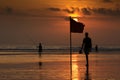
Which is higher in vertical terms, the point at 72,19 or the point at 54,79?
the point at 72,19

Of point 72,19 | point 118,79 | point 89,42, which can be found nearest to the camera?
point 118,79

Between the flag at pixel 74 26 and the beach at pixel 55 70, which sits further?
the flag at pixel 74 26

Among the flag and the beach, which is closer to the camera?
the beach

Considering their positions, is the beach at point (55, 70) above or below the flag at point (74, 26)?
below

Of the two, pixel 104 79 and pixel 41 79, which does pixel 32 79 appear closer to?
pixel 41 79

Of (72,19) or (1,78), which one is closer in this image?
(1,78)

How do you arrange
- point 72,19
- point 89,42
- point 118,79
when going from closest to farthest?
1. point 118,79
2. point 72,19
3. point 89,42

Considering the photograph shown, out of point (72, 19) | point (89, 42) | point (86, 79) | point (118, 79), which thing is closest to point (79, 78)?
point (86, 79)

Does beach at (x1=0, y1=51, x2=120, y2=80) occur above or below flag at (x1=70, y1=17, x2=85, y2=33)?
below

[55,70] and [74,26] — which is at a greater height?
[74,26]

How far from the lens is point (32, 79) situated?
2000 centimetres

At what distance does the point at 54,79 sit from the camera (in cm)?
1989

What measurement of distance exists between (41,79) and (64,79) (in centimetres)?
95

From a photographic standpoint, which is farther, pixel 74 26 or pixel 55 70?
pixel 74 26
